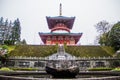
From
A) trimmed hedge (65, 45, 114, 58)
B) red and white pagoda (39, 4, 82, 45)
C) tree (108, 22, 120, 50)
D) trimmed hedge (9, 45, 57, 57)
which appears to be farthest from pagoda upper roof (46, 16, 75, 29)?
tree (108, 22, 120, 50)

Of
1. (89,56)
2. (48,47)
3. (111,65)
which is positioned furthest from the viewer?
(48,47)

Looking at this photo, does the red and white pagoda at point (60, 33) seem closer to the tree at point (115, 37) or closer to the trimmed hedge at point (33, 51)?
the trimmed hedge at point (33, 51)

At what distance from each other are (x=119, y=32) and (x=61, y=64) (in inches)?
1341

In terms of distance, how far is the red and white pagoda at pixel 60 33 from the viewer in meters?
55.4

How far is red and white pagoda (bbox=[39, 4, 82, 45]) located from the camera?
55375 millimetres

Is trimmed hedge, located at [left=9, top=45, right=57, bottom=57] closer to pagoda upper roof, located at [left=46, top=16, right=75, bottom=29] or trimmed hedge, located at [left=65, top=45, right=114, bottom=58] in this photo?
trimmed hedge, located at [left=65, top=45, right=114, bottom=58]

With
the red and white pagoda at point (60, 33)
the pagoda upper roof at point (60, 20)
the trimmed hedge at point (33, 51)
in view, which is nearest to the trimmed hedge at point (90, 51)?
the trimmed hedge at point (33, 51)

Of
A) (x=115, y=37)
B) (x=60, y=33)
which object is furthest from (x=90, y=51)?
(x=60, y=33)

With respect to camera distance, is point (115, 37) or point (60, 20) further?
point (60, 20)

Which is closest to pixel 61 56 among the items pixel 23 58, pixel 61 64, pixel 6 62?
pixel 23 58

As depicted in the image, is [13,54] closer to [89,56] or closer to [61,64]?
[89,56]

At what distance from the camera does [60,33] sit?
55.2 metres

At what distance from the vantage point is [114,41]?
44.7 meters

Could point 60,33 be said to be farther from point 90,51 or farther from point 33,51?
point 33,51
